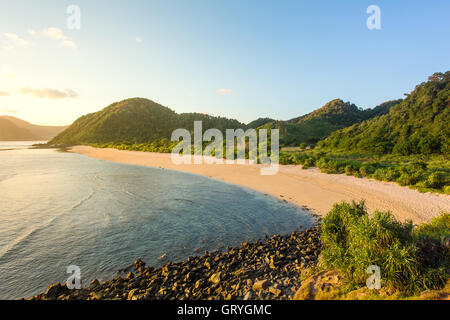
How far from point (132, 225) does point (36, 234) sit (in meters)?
4.61

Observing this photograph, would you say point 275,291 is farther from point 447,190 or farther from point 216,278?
point 447,190

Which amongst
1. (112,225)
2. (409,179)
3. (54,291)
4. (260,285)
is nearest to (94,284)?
(54,291)

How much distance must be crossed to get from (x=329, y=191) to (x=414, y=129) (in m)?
39.4

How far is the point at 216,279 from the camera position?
20.9 feet

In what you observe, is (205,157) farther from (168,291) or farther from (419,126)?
(419,126)

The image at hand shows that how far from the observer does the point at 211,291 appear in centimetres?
588

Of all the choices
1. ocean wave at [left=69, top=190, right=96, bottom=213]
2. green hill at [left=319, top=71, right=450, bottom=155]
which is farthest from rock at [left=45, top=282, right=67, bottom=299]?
green hill at [left=319, top=71, right=450, bottom=155]

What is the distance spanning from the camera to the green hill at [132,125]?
99938 millimetres

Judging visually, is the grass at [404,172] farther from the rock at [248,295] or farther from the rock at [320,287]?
the rock at [248,295]

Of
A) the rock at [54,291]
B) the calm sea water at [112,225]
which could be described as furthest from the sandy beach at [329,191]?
the rock at [54,291]

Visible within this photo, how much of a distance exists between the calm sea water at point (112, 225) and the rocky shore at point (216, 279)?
1.01 meters

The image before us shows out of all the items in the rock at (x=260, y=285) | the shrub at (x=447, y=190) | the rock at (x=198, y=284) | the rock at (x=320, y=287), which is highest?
the shrub at (x=447, y=190)

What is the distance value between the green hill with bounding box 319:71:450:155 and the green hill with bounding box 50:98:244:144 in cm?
6365
